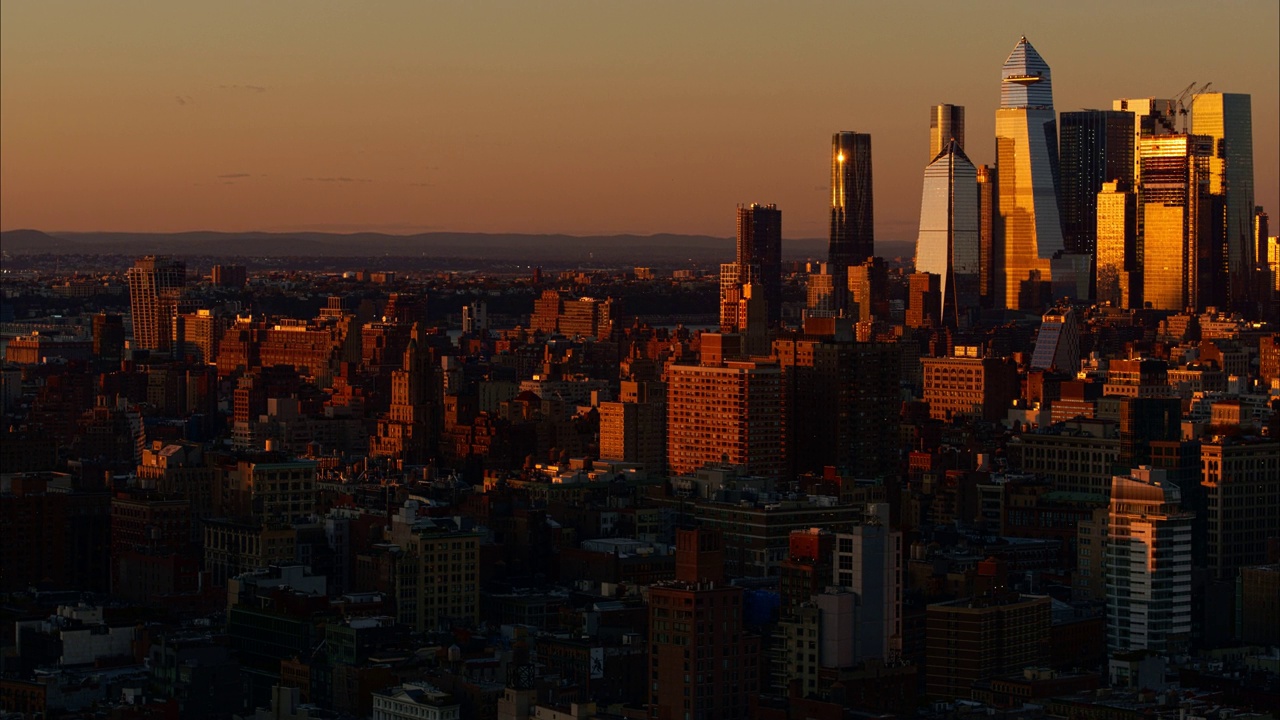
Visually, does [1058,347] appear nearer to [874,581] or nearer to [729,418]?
[729,418]

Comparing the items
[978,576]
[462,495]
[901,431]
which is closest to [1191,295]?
[901,431]

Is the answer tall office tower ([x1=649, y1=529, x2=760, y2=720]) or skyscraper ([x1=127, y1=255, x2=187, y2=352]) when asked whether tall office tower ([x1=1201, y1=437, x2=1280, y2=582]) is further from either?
skyscraper ([x1=127, y1=255, x2=187, y2=352])

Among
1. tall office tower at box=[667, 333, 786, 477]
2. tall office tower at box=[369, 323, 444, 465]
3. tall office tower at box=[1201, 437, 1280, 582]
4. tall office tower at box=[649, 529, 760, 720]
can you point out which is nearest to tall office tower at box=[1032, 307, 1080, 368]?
tall office tower at box=[369, 323, 444, 465]

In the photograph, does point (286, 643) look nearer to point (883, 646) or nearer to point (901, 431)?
point (883, 646)

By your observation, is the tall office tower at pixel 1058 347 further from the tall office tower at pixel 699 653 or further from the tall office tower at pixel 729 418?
the tall office tower at pixel 699 653

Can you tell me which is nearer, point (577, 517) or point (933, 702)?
point (933, 702)
